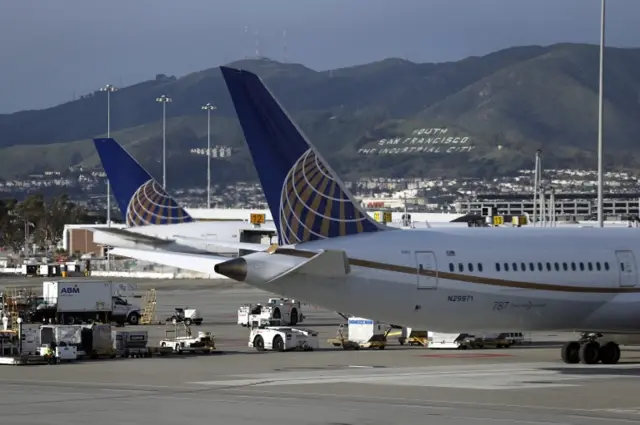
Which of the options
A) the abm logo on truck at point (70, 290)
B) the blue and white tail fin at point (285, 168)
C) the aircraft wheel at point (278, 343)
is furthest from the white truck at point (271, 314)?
the blue and white tail fin at point (285, 168)

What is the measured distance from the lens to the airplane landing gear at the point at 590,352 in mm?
39438

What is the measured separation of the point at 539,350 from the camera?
45906 millimetres

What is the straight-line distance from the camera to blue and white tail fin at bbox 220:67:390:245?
34906 millimetres

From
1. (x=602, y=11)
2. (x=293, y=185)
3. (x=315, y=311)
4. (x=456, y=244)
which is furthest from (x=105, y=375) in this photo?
(x=315, y=311)

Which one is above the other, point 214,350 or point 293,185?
point 293,185

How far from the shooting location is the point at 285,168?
34875mm

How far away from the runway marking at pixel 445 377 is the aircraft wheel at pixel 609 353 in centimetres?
121

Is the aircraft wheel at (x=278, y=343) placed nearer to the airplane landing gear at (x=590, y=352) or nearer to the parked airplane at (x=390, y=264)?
the parked airplane at (x=390, y=264)

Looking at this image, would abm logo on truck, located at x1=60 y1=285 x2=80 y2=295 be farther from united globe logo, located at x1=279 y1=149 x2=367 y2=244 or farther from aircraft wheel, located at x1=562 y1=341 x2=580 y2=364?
aircraft wheel, located at x1=562 y1=341 x2=580 y2=364

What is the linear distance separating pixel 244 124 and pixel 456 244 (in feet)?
22.0

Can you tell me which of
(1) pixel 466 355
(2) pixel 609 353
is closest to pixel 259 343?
(1) pixel 466 355

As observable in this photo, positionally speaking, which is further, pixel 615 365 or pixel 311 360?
pixel 311 360

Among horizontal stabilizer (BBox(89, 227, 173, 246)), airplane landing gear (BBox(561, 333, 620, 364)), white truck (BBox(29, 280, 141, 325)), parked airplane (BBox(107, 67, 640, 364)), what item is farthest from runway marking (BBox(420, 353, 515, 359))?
white truck (BBox(29, 280, 141, 325))

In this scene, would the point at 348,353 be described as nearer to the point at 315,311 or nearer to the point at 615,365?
the point at 615,365
